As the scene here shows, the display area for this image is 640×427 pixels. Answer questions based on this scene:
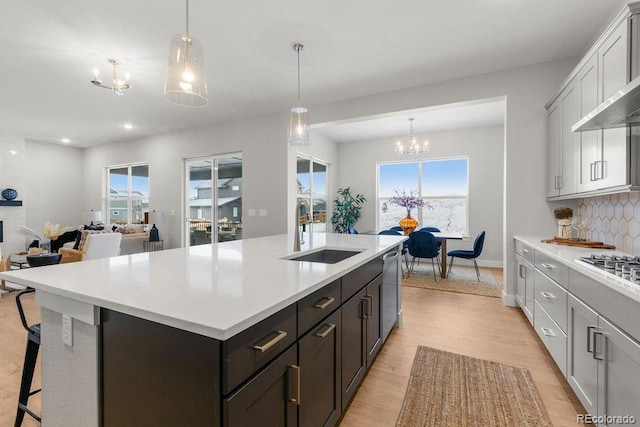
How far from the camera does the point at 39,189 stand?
701cm

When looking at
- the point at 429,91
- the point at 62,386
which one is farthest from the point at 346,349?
the point at 429,91

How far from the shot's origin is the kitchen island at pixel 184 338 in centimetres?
86

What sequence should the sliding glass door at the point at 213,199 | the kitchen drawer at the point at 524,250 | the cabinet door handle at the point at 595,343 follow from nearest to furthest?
the cabinet door handle at the point at 595,343
the kitchen drawer at the point at 524,250
the sliding glass door at the point at 213,199

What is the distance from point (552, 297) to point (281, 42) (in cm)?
321

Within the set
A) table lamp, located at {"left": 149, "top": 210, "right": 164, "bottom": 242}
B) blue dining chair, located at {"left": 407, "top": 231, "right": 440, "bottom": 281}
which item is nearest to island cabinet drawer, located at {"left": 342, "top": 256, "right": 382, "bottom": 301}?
blue dining chair, located at {"left": 407, "top": 231, "right": 440, "bottom": 281}

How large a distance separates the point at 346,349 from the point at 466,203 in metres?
5.66

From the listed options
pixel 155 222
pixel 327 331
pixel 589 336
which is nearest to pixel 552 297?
pixel 589 336

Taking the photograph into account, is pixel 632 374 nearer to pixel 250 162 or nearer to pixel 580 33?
pixel 580 33

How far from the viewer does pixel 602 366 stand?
1.42m

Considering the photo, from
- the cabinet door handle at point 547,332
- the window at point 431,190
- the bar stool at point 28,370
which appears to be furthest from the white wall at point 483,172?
the bar stool at point 28,370

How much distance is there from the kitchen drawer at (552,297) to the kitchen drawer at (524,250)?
0.89 feet

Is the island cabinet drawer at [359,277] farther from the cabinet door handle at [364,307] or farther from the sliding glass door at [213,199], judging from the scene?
the sliding glass door at [213,199]

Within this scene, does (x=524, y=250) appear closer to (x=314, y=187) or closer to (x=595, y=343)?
(x=595, y=343)

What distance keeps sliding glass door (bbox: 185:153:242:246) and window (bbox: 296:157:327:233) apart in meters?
1.30
